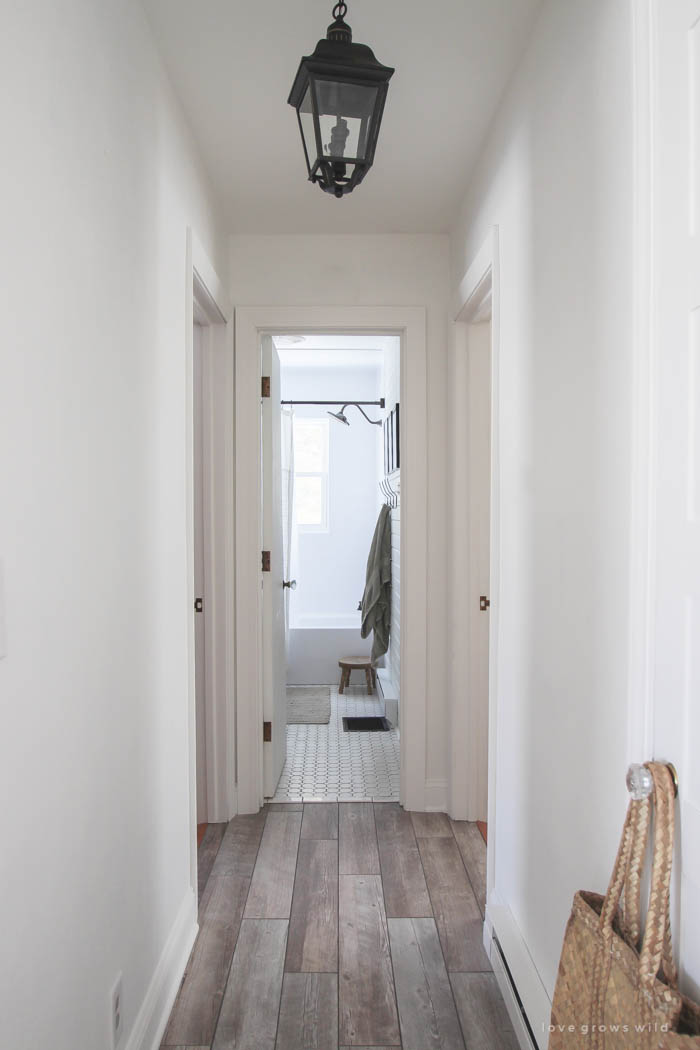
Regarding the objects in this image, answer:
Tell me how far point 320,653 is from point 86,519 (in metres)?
4.06

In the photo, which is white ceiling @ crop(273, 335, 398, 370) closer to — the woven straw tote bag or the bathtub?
the bathtub

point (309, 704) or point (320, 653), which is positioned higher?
point (320, 653)

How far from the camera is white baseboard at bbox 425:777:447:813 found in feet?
9.61

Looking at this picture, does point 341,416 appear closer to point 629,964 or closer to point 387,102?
point 387,102

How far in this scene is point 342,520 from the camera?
593 cm

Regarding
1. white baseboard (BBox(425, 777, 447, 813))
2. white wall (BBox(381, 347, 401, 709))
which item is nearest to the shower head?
white wall (BBox(381, 347, 401, 709))

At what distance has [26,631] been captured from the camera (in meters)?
0.97

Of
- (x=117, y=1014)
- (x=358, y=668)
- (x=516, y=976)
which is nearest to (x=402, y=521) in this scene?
(x=516, y=976)

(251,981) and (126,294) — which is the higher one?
(126,294)

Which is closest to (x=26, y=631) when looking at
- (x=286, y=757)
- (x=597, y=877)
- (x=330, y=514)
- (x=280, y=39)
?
(x=597, y=877)

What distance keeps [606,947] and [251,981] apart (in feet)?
3.94

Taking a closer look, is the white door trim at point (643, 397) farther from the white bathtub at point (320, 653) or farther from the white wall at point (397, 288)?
the white bathtub at point (320, 653)

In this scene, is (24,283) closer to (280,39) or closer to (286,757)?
(280,39)

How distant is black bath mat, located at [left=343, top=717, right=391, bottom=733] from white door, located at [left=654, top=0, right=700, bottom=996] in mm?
3146
